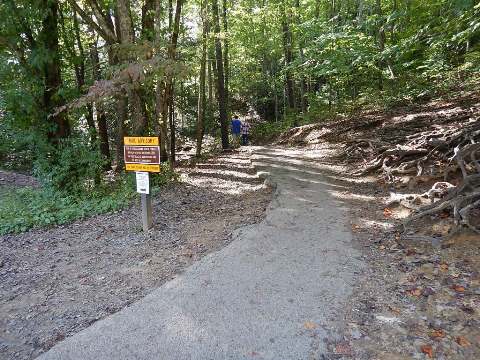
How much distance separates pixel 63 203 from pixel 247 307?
22.4 feet

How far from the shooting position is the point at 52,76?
33.2ft

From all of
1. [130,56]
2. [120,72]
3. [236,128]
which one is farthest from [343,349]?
[236,128]

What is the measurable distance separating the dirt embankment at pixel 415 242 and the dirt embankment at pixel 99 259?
7.28 ft

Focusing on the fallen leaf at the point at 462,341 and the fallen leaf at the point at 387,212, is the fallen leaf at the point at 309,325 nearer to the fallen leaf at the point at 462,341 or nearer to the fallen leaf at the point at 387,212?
the fallen leaf at the point at 462,341

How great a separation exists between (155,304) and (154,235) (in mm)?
2477

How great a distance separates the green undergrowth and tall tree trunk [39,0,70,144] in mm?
1729

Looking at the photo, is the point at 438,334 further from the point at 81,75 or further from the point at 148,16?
the point at 81,75

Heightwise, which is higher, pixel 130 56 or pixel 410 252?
pixel 130 56

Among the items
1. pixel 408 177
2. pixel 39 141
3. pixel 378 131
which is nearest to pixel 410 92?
pixel 378 131

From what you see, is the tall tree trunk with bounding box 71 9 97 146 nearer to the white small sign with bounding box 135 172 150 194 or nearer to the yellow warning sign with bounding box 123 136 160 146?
the yellow warning sign with bounding box 123 136 160 146

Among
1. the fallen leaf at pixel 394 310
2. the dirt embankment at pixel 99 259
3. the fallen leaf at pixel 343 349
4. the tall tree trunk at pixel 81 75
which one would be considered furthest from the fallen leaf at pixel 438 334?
the tall tree trunk at pixel 81 75

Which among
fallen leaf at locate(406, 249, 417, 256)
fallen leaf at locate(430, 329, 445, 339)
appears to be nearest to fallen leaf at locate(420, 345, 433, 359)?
fallen leaf at locate(430, 329, 445, 339)

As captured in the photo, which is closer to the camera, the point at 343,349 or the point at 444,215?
the point at 343,349

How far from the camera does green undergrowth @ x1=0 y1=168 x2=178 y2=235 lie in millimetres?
7773
